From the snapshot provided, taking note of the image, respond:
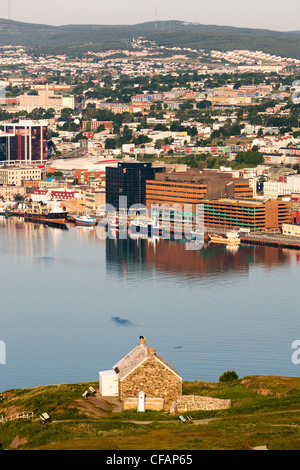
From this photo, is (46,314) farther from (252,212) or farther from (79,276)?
(252,212)

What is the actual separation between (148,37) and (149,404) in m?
138

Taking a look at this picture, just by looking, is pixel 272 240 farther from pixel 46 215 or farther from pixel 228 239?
pixel 46 215

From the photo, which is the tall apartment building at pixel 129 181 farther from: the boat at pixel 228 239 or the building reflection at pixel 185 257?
the boat at pixel 228 239

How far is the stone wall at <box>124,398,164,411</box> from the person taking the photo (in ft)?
41.5

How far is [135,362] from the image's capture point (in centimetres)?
1291

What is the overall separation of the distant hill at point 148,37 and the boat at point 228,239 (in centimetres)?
9546

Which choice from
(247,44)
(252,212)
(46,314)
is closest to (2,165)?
(252,212)

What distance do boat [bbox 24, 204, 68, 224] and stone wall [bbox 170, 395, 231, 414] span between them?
31560mm

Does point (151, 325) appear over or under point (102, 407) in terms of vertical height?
under

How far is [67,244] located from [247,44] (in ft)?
340

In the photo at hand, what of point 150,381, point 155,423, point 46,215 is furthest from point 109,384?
point 46,215
